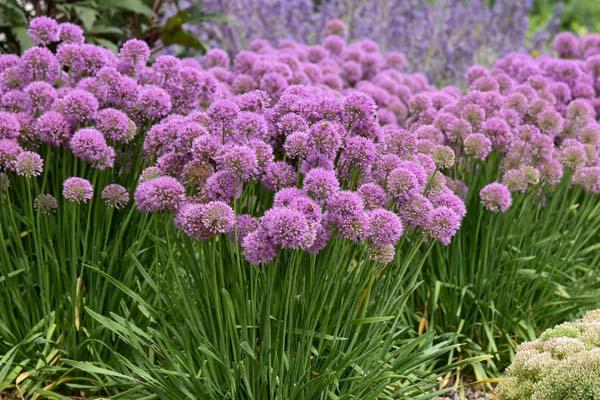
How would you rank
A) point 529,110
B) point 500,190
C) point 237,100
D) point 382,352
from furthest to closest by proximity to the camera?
point 529,110 → point 500,190 → point 237,100 → point 382,352

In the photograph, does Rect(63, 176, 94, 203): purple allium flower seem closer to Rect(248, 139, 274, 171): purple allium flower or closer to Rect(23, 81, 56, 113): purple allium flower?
Rect(23, 81, 56, 113): purple allium flower

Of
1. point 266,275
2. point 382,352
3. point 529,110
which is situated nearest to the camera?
point 266,275

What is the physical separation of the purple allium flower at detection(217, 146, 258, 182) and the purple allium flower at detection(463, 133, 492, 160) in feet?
4.97

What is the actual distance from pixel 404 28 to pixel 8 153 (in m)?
5.37

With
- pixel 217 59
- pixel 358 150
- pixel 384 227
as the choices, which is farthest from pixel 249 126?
pixel 217 59

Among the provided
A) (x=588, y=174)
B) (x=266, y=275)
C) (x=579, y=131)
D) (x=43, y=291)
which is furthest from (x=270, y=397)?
(x=579, y=131)

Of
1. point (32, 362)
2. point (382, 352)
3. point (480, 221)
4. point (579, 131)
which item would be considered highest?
point (579, 131)

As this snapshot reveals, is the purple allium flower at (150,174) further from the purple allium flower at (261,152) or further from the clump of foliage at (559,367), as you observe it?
the clump of foliage at (559,367)

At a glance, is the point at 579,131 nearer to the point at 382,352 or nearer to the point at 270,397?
the point at 382,352

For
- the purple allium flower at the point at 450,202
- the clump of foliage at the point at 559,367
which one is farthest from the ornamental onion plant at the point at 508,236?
the purple allium flower at the point at 450,202

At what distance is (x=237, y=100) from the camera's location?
3305mm

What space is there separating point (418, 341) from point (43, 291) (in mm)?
1615

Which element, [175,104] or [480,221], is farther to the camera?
[480,221]

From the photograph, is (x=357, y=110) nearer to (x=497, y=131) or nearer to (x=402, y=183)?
(x=402, y=183)
